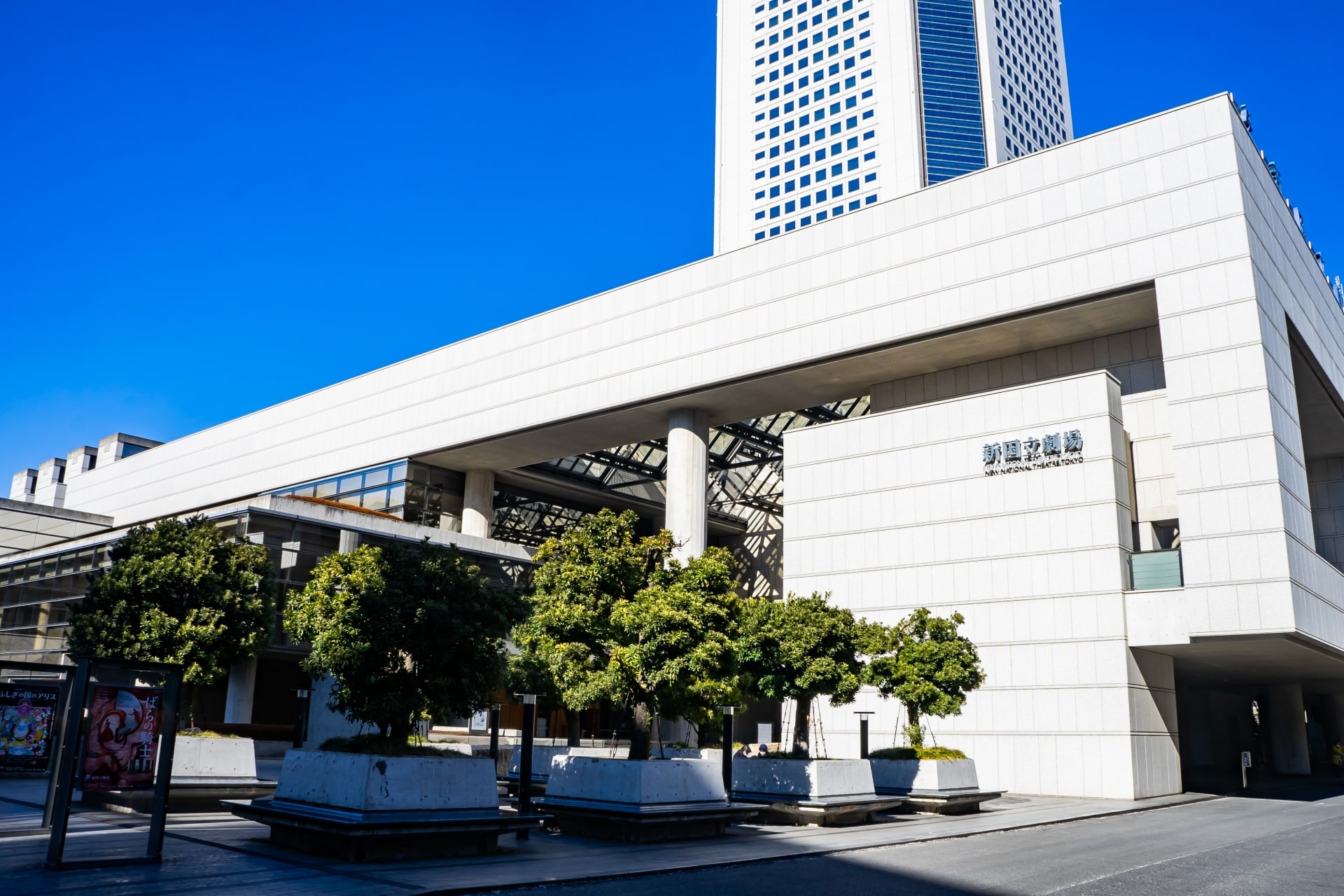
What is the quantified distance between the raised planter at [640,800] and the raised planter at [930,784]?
7.36 meters

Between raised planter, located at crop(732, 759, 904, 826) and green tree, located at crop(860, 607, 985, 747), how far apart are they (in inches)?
179

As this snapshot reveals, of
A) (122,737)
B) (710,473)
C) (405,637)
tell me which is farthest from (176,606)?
(710,473)

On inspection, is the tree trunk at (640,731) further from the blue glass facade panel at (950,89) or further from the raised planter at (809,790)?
the blue glass facade panel at (950,89)

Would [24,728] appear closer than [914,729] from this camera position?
Yes

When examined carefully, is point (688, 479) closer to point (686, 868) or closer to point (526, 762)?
point (526, 762)

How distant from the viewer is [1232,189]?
31.1 metres

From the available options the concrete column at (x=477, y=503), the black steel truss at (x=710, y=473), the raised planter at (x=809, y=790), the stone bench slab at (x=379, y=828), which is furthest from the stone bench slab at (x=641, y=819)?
the concrete column at (x=477, y=503)

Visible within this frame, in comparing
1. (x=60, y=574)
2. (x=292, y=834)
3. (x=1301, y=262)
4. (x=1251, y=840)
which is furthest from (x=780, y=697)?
(x=60, y=574)

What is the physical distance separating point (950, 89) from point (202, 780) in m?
100

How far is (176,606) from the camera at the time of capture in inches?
748

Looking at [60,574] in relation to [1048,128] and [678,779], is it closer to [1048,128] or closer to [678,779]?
[678,779]

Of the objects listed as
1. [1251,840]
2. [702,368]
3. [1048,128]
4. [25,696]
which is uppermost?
[1048,128]

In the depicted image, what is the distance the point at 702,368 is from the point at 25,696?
27940 millimetres

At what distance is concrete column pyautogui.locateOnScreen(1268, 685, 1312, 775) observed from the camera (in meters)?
52.4
